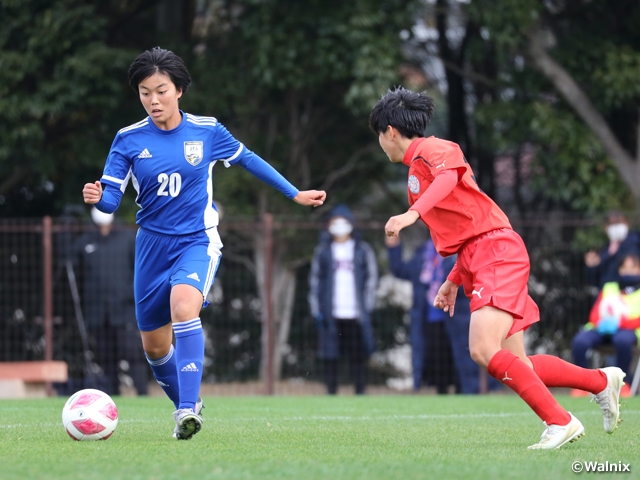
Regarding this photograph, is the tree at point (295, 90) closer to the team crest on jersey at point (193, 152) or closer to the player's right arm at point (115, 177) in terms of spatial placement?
the team crest on jersey at point (193, 152)

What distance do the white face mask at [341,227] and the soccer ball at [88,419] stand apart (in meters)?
7.15

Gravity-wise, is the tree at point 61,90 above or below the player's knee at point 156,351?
above

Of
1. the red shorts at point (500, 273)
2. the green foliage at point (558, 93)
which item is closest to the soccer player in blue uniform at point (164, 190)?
the red shorts at point (500, 273)

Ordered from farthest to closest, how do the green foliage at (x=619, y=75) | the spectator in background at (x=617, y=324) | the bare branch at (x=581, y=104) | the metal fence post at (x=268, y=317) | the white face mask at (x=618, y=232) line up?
1. the bare branch at (x=581, y=104)
2. the green foliage at (x=619, y=75)
3. the metal fence post at (x=268, y=317)
4. the white face mask at (x=618, y=232)
5. the spectator in background at (x=617, y=324)

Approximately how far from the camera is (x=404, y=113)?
5.83 m

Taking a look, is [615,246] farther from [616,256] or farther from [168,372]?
[168,372]

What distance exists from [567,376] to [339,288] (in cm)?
692

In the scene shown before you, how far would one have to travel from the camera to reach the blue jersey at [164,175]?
20.1ft

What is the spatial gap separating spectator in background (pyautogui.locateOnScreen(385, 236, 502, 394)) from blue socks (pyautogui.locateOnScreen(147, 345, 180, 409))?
634 cm

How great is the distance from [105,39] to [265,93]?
7.97ft

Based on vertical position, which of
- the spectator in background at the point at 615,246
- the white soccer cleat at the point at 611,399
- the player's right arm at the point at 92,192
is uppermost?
the player's right arm at the point at 92,192

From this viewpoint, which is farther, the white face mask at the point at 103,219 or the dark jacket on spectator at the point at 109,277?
the white face mask at the point at 103,219

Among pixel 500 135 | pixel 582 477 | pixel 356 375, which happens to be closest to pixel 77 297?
pixel 356 375

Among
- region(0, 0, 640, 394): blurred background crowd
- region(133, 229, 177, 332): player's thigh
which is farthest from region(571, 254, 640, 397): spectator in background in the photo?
region(133, 229, 177, 332): player's thigh
